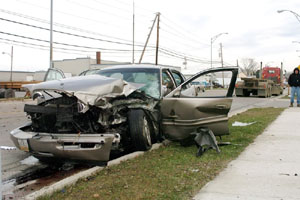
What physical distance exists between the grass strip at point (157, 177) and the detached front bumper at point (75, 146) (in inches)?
11.3

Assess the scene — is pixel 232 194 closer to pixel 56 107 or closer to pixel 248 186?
pixel 248 186

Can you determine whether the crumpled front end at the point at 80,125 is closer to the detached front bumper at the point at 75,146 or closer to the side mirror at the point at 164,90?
the detached front bumper at the point at 75,146

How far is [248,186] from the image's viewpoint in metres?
4.03

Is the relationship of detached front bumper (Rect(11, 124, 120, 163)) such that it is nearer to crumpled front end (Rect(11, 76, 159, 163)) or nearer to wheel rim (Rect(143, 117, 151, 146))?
crumpled front end (Rect(11, 76, 159, 163))

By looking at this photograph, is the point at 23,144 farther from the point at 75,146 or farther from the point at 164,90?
the point at 164,90

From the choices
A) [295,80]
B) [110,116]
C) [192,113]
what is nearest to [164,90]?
[192,113]

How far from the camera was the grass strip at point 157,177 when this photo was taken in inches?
145

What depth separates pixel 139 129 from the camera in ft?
17.6

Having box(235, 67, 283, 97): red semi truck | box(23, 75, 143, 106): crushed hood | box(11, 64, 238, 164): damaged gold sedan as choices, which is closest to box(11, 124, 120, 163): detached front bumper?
box(11, 64, 238, 164): damaged gold sedan

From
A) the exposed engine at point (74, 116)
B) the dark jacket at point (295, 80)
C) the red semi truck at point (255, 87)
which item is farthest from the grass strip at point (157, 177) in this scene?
the red semi truck at point (255, 87)

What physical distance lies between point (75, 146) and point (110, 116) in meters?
0.79

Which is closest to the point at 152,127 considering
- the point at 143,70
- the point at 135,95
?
the point at 135,95

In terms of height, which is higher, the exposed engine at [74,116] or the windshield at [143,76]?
the windshield at [143,76]

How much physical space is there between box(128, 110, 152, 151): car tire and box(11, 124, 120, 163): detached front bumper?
24.0 inches
